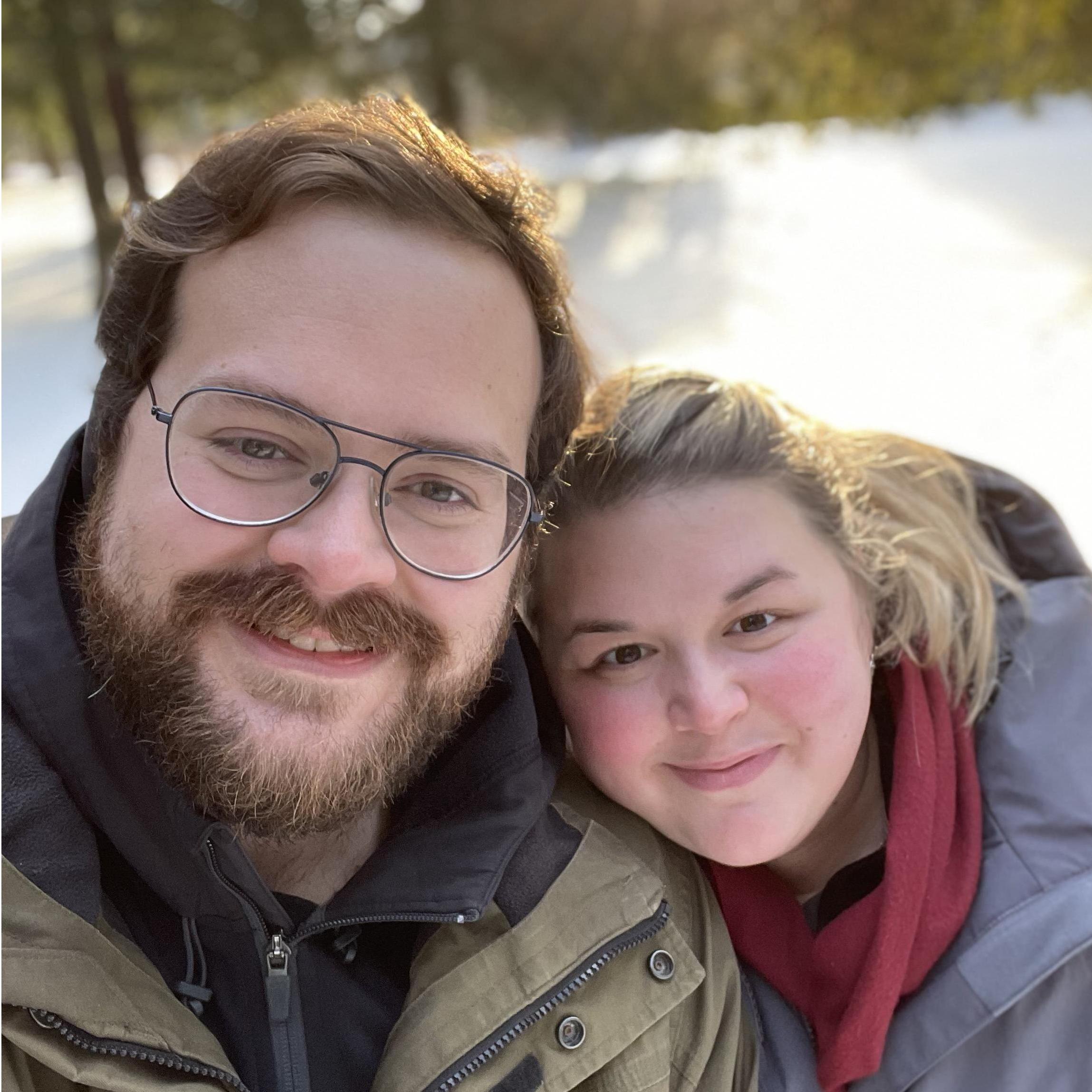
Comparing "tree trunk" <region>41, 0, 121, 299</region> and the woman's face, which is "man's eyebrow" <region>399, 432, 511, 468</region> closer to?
the woman's face

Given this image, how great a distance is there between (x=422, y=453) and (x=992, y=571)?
1282mm

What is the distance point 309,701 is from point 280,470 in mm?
335

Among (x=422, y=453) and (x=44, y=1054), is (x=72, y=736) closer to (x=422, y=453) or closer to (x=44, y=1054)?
(x=44, y=1054)

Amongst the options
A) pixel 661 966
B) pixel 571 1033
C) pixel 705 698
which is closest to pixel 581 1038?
pixel 571 1033

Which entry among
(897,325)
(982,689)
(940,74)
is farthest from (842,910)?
(897,325)

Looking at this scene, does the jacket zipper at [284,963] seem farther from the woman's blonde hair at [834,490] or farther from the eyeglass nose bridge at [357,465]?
the woman's blonde hair at [834,490]

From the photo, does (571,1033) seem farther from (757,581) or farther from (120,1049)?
(757,581)

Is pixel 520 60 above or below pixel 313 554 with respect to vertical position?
above

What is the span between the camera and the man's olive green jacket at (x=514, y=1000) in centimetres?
A: 141

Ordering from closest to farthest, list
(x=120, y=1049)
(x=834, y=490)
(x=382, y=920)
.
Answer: (x=120, y=1049), (x=382, y=920), (x=834, y=490)

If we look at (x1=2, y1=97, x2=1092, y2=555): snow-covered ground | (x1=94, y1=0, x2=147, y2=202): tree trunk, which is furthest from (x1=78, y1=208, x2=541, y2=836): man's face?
(x1=94, y1=0, x2=147, y2=202): tree trunk

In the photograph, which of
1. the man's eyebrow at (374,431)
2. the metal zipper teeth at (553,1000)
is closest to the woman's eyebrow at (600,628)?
the man's eyebrow at (374,431)

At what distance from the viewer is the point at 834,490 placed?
2197mm

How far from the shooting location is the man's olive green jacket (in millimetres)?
1412
